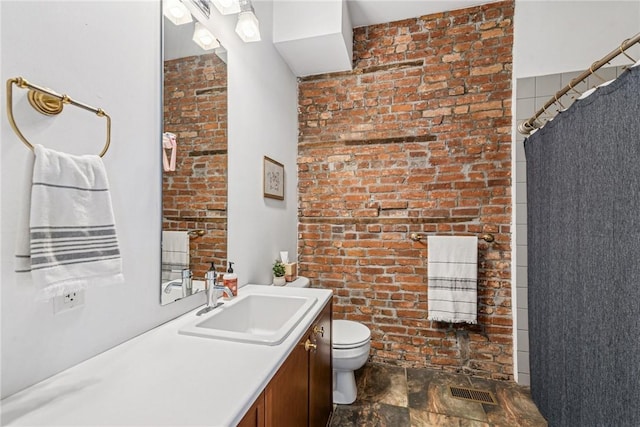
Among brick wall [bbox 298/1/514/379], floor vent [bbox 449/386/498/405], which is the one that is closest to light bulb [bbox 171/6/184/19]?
brick wall [bbox 298/1/514/379]

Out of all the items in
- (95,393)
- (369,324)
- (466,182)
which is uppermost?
(466,182)

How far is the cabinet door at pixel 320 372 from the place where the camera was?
1318 mm

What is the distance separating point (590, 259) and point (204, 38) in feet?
6.29

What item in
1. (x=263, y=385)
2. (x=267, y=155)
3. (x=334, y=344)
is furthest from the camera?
(x=267, y=155)

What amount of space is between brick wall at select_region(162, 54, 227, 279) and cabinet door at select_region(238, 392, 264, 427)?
0.73 metres

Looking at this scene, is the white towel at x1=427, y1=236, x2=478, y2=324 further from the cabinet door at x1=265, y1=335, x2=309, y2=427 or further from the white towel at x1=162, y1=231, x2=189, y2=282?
the white towel at x1=162, y1=231, x2=189, y2=282

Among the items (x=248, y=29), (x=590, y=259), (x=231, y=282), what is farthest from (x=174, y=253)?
(x=590, y=259)

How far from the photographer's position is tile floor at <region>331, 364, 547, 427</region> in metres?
1.82

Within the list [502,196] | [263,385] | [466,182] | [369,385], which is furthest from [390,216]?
[263,385]

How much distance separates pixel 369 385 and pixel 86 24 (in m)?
2.45

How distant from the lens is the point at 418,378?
2275 mm

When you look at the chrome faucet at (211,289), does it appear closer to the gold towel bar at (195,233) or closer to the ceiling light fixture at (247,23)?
the gold towel bar at (195,233)

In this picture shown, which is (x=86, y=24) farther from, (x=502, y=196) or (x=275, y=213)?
(x=502, y=196)

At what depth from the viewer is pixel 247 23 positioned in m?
1.58
